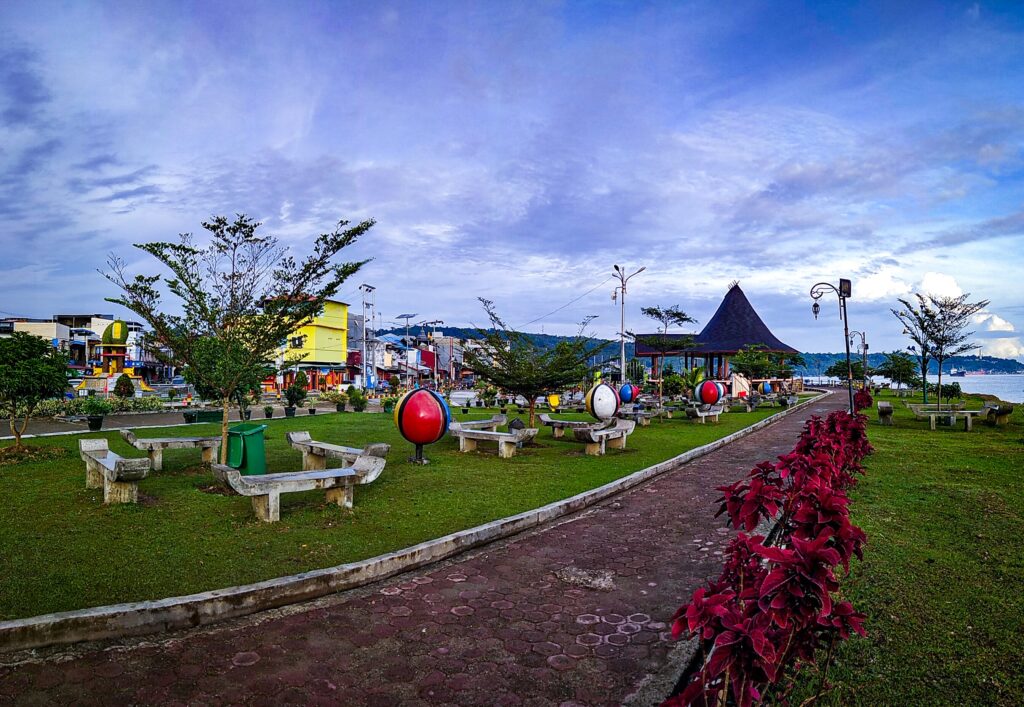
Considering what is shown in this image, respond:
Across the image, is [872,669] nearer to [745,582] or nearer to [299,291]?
[745,582]

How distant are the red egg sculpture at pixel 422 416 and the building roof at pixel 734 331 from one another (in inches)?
1462

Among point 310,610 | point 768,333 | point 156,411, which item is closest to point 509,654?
point 310,610

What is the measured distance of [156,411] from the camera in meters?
23.8

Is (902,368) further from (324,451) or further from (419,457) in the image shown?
(324,451)

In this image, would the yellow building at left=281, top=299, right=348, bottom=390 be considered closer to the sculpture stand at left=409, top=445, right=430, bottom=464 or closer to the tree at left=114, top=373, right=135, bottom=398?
the tree at left=114, top=373, right=135, bottom=398

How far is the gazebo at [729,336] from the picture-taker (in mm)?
49125

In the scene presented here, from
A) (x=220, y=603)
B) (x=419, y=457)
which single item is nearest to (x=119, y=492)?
(x=220, y=603)

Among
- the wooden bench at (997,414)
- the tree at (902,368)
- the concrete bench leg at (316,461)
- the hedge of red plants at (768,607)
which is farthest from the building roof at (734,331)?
the hedge of red plants at (768,607)

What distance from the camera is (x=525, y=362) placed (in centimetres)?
1562

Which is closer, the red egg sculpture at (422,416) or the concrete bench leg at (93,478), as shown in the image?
the concrete bench leg at (93,478)

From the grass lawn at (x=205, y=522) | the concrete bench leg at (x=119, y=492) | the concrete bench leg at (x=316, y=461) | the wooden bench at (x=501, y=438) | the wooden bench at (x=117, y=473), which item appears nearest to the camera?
the grass lawn at (x=205, y=522)

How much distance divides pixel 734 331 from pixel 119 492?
4985cm

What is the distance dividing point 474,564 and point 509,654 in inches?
70.4

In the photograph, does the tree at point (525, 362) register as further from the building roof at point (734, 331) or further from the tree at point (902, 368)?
the tree at point (902, 368)
